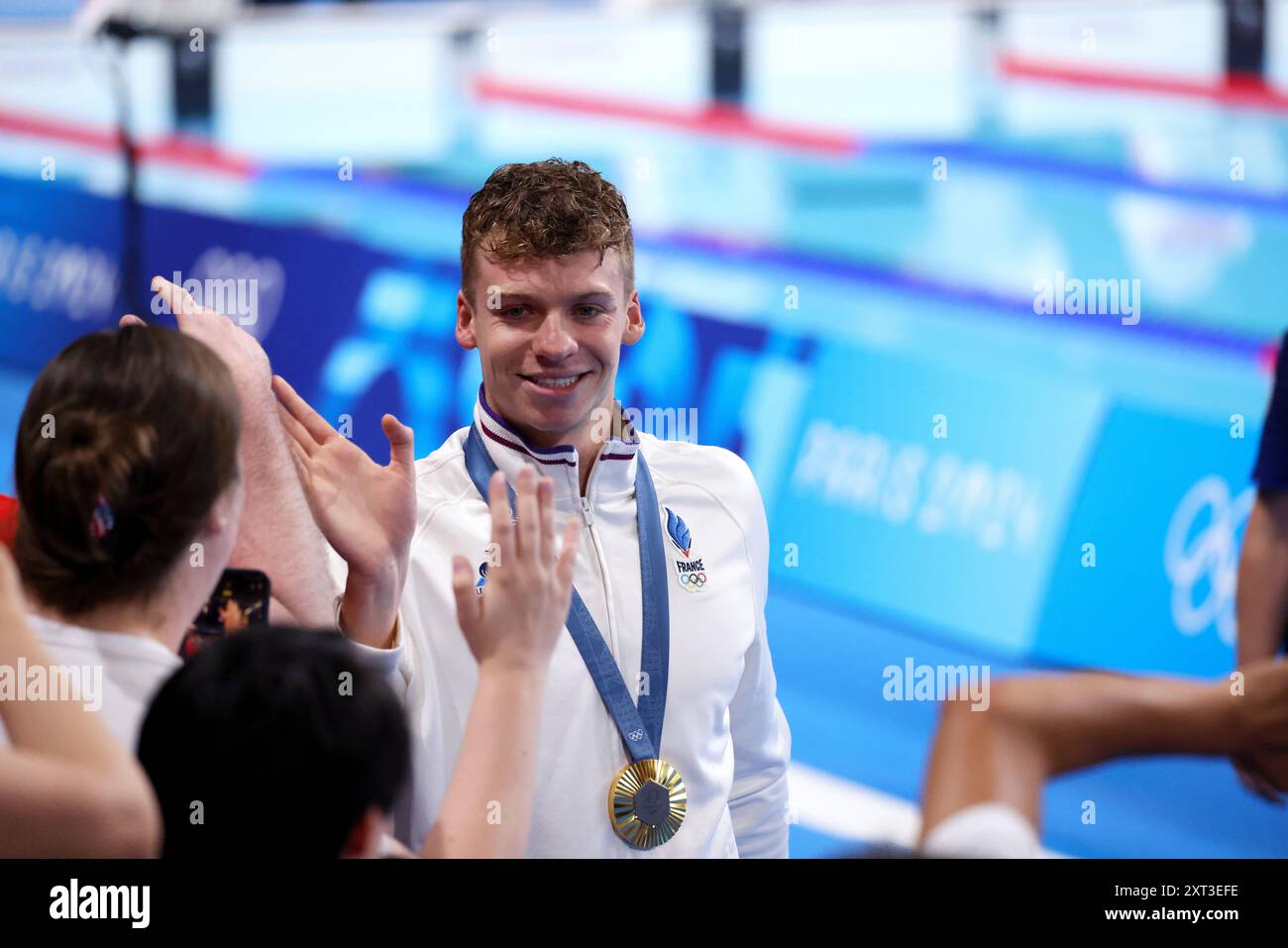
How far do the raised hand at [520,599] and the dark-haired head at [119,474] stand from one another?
1.06 ft

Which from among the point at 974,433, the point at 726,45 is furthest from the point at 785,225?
the point at 974,433

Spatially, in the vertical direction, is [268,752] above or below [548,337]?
below

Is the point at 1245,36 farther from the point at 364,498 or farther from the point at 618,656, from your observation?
the point at 364,498

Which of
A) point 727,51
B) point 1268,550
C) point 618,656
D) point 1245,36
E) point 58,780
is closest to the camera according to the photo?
point 58,780

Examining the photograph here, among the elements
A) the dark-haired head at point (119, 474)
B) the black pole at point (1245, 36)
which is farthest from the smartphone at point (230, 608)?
the black pole at point (1245, 36)

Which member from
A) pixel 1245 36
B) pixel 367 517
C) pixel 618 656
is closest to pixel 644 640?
pixel 618 656

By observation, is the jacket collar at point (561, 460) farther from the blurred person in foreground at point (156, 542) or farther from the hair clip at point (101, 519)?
the hair clip at point (101, 519)

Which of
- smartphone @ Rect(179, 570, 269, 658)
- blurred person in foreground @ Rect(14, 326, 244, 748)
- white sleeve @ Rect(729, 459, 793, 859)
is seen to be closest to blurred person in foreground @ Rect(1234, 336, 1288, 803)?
white sleeve @ Rect(729, 459, 793, 859)

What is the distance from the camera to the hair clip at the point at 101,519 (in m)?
1.54

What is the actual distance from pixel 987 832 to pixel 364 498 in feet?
4.31

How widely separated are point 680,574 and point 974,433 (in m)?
3.56

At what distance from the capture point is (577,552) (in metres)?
2.04

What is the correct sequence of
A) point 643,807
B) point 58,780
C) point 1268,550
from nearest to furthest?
point 58,780 → point 643,807 → point 1268,550

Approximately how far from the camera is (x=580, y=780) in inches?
84.7
